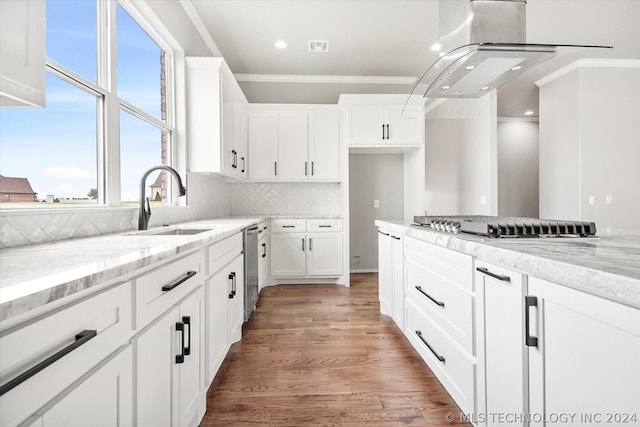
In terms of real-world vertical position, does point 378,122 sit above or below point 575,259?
Answer: above

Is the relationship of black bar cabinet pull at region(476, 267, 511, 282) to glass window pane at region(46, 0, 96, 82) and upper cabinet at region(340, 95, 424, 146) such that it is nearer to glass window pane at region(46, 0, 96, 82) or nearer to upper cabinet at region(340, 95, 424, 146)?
glass window pane at region(46, 0, 96, 82)

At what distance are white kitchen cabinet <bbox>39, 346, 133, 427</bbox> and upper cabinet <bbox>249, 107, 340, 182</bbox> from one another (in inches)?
140

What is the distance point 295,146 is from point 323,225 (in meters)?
1.15

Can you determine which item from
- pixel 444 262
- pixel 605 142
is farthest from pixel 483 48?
pixel 605 142

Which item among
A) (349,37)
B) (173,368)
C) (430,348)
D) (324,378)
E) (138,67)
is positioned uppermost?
(349,37)

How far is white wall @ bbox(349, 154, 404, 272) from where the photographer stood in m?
4.77

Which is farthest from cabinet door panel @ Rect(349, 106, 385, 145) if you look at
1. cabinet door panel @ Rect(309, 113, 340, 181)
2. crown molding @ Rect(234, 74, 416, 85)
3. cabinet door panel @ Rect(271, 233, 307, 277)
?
cabinet door panel @ Rect(271, 233, 307, 277)

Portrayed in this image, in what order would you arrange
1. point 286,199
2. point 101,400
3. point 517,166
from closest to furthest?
point 101,400
point 286,199
point 517,166

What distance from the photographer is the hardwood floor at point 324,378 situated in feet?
5.07

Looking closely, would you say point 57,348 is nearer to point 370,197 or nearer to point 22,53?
point 22,53

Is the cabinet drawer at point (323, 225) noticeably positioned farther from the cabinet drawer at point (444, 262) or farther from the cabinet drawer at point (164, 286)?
the cabinet drawer at point (164, 286)

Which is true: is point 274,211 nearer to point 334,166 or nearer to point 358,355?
point 334,166

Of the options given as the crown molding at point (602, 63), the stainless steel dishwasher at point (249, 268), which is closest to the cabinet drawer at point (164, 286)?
the stainless steel dishwasher at point (249, 268)

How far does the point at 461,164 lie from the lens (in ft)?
16.0
